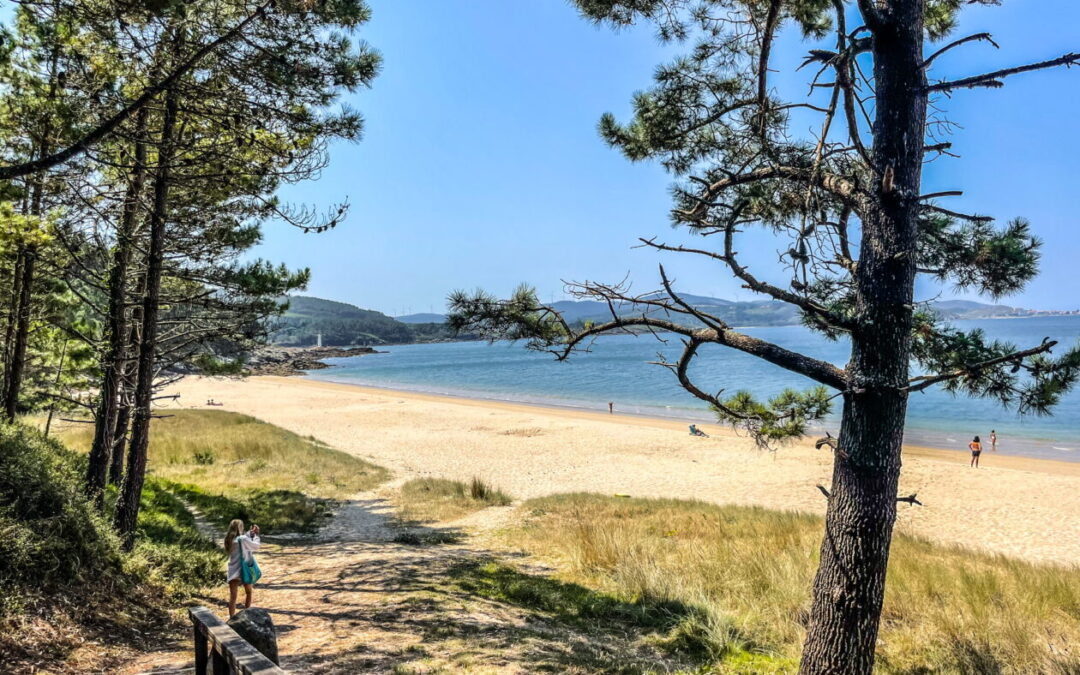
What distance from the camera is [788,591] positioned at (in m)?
7.32

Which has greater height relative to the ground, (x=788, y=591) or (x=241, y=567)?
(x=241, y=567)

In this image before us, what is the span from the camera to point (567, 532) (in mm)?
11234

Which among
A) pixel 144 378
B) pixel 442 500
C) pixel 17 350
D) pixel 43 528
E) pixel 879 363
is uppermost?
pixel 879 363

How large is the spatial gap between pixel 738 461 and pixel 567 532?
50.5 feet

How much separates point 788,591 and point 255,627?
624cm

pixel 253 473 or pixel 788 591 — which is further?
pixel 253 473

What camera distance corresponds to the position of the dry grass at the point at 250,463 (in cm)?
1603

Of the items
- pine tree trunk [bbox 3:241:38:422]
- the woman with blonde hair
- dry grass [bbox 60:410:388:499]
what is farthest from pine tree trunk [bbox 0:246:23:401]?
the woman with blonde hair


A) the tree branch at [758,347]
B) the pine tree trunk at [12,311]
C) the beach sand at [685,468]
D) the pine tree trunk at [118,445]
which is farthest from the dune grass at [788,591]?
the pine tree trunk at [12,311]

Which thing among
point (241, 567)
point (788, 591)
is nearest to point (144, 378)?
point (241, 567)

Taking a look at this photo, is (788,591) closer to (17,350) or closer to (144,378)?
(144,378)

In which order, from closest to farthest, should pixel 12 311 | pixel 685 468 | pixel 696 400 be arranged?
pixel 12 311, pixel 685 468, pixel 696 400

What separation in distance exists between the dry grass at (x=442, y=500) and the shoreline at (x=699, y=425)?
7.13m

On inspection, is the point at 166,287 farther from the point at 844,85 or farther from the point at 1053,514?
the point at 1053,514
